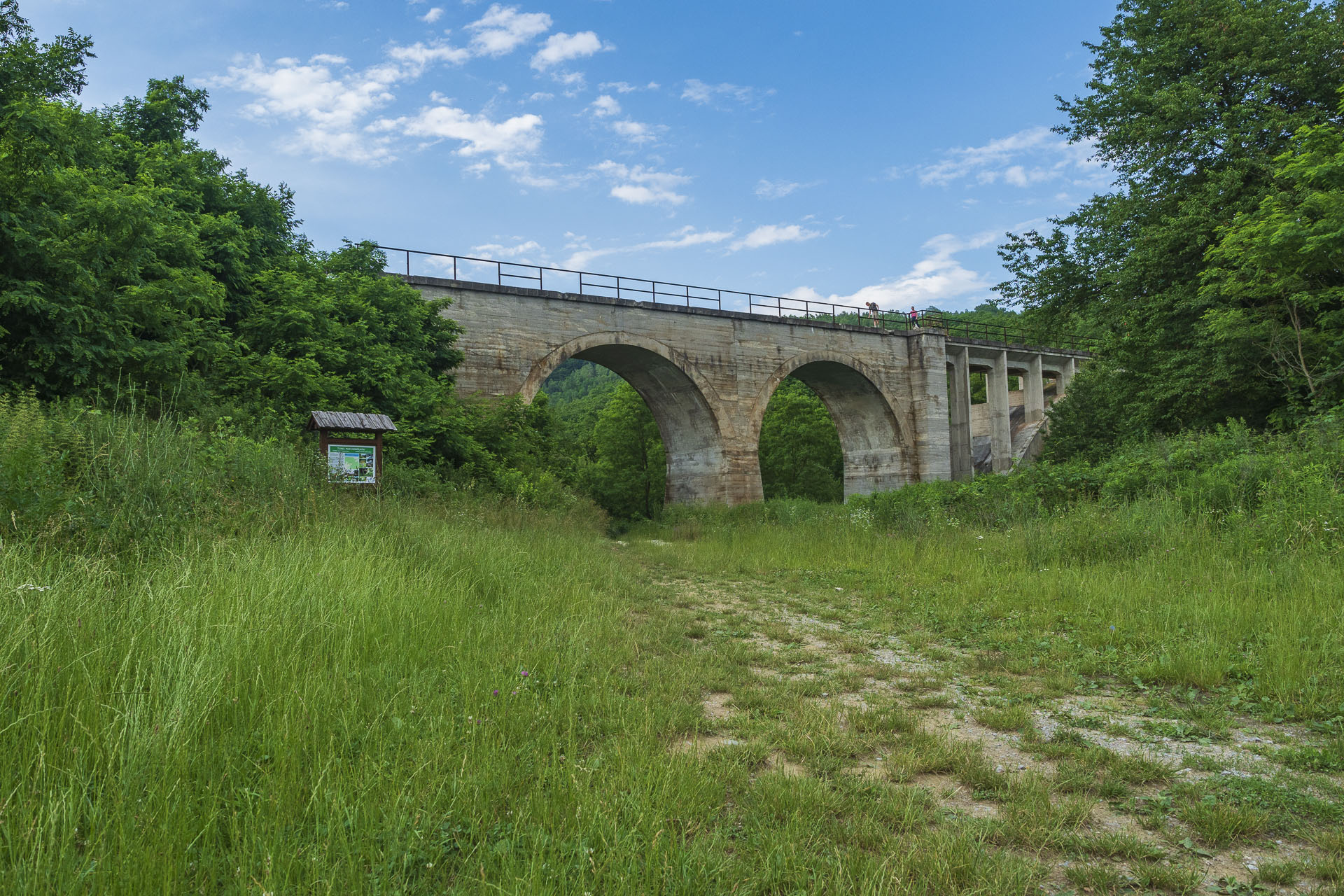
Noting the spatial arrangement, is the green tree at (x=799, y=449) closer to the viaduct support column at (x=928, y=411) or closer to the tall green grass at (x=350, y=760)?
the viaduct support column at (x=928, y=411)

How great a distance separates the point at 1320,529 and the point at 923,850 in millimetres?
6474

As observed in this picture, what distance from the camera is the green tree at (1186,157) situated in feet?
44.9

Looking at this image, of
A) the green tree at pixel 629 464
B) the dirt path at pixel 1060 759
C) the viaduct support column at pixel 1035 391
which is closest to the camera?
the dirt path at pixel 1060 759

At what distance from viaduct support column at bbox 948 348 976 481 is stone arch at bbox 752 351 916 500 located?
4.98m

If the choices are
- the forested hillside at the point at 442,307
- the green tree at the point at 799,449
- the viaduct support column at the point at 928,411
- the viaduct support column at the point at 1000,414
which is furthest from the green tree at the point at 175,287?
the viaduct support column at the point at 1000,414

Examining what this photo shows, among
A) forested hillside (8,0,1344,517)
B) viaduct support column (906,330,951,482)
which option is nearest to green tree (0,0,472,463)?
forested hillside (8,0,1344,517)

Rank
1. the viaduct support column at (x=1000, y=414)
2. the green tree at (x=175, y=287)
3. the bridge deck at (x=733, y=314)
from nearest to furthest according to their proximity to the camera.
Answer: the green tree at (x=175, y=287), the bridge deck at (x=733, y=314), the viaduct support column at (x=1000, y=414)

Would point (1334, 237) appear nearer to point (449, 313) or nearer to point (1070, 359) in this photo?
point (449, 313)

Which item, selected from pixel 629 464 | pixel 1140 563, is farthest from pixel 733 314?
pixel 1140 563

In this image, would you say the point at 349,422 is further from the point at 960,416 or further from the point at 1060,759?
the point at 960,416

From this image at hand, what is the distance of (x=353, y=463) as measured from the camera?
8.55m

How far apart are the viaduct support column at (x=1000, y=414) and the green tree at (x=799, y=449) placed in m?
7.76

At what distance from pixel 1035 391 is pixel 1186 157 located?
24932 mm

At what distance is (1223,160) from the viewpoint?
46.8 ft
